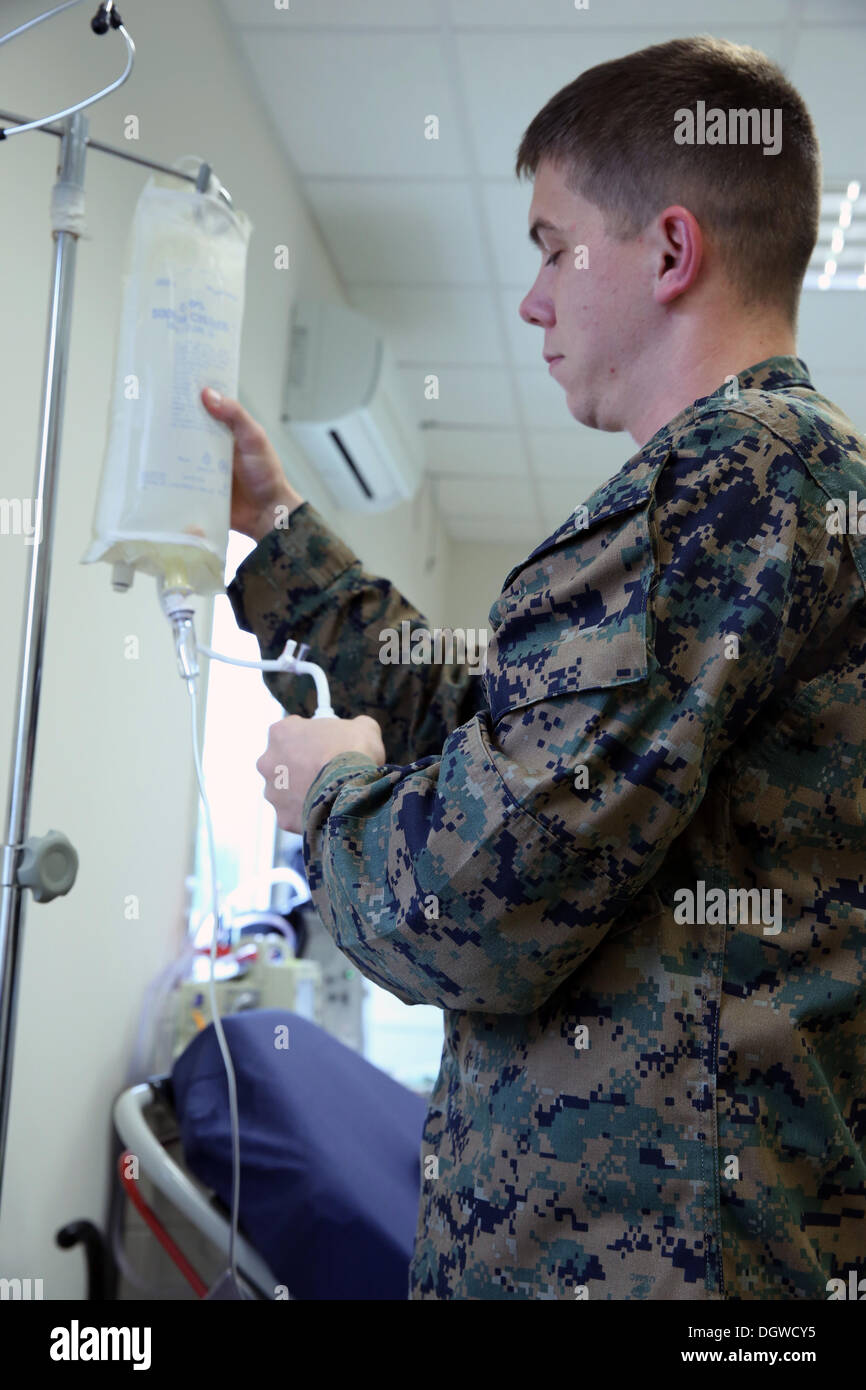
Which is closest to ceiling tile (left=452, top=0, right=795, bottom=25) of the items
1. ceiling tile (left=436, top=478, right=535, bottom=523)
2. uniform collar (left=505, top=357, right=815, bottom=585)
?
uniform collar (left=505, top=357, right=815, bottom=585)

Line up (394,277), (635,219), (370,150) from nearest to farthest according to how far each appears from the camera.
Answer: (635,219)
(370,150)
(394,277)

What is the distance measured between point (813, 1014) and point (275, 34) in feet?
8.09

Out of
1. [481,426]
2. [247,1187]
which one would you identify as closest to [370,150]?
[481,426]

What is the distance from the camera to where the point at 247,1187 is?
5.35 feet

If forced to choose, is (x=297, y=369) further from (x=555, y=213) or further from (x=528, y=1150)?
(x=528, y=1150)

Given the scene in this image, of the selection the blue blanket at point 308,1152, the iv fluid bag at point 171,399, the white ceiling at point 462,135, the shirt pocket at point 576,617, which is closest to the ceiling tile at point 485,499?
the white ceiling at point 462,135

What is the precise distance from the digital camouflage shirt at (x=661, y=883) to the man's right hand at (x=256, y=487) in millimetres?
528

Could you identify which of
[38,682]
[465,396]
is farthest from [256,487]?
[465,396]

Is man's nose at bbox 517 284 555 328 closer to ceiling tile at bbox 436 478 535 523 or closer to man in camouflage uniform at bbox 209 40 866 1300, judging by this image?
man in camouflage uniform at bbox 209 40 866 1300

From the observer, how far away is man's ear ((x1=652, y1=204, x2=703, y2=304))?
98 cm

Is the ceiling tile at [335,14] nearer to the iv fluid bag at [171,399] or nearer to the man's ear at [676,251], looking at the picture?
the iv fluid bag at [171,399]

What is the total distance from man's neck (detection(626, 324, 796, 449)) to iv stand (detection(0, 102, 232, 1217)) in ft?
1.76

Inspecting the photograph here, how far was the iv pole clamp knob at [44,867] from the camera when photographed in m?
1.04

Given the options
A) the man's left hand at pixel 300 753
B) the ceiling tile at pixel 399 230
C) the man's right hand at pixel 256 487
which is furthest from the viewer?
the ceiling tile at pixel 399 230
